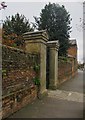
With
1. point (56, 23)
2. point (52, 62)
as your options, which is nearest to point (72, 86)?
point (52, 62)

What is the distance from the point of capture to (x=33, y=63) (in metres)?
7.73

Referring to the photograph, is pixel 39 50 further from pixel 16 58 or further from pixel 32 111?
pixel 32 111

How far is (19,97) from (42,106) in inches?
42.1

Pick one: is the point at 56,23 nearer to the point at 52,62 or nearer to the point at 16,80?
the point at 52,62

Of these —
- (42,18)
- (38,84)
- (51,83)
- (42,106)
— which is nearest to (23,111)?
Answer: (42,106)

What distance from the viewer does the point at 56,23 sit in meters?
20.6

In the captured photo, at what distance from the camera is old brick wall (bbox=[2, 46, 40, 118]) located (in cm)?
539

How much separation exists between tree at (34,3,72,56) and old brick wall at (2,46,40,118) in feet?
41.5

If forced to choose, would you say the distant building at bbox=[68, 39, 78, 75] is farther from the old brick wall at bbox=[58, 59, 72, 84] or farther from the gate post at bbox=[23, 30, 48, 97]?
the gate post at bbox=[23, 30, 48, 97]

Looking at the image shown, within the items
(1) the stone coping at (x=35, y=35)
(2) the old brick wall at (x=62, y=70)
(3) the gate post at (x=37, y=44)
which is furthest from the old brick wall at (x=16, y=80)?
(2) the old brick wall at (x=62, y=70)

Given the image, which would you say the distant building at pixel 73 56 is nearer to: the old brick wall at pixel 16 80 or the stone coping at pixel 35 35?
the stone coping at pixel 35 35

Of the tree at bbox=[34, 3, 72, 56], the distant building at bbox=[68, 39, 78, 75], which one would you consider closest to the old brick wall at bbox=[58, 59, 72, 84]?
the tree at bbox=[34, 3, 72, 56]

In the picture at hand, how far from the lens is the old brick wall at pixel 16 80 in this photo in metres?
5.39

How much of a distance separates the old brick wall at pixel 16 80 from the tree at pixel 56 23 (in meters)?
12.7
